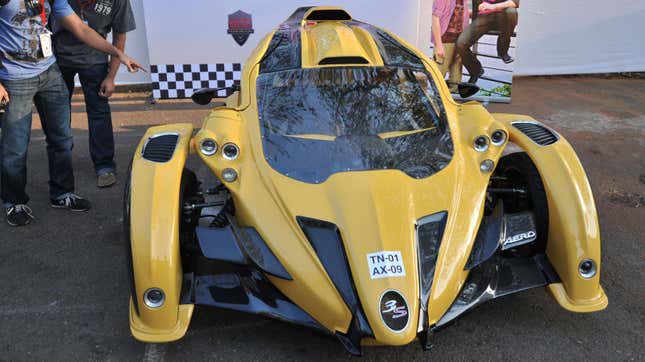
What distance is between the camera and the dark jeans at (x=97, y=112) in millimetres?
4486

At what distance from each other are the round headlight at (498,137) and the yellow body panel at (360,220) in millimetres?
27

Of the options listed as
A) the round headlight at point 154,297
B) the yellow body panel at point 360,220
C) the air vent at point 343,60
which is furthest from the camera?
the air vent at point 343,60

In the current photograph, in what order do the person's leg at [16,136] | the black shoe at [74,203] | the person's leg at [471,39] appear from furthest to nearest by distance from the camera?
the person's leg at [471,39] < the black shoe at [74,203] < the person's leg at [16,136]

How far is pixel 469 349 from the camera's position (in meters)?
2.64

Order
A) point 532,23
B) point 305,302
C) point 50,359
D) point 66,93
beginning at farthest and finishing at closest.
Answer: point 532,23 → point 66,93 → point 50,359 → point 305,302

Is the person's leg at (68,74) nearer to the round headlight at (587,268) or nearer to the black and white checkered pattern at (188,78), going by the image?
the black and white checkered pattern at (188,78)

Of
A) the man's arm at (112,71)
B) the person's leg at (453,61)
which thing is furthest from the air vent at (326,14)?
the person's leg at (453,61)

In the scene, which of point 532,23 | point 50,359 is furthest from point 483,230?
point 532,23

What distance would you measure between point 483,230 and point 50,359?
2.13 meters

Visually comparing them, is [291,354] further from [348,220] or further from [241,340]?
[348,220]

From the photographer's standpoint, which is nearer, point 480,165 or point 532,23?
point 480,165

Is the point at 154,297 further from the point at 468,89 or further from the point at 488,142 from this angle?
the point at 468,89

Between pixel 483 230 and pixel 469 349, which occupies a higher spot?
pixel 483 230

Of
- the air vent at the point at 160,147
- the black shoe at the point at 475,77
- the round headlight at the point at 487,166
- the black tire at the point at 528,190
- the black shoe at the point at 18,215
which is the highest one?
the air vent at the point at 160,147
